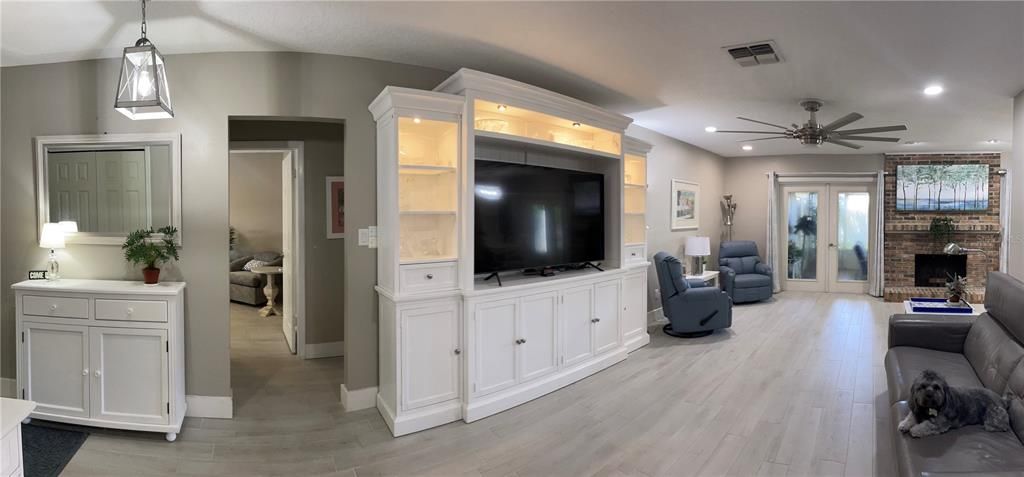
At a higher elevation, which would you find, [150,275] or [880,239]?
[880,239]

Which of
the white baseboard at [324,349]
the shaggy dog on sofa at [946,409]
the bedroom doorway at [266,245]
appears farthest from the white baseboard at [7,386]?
the shaggy dog on sofa at [946,409]

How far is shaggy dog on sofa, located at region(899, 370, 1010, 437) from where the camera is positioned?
2119 millimetres

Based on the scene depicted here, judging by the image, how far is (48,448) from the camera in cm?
277

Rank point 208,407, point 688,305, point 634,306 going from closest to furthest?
1. point 208,407
2. point 634,306
3. point 688,305

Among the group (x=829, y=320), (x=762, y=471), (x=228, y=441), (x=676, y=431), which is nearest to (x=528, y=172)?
(x=676, y=431)

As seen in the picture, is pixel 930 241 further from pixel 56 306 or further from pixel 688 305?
pixel 56 306

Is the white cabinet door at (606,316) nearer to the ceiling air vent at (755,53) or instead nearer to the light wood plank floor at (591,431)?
the light wood plank floor at (591,431)

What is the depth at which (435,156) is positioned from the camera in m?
3.40

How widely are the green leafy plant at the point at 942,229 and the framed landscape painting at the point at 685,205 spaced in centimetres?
368

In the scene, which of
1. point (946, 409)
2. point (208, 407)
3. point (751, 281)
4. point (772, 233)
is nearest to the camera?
point (946, 409)

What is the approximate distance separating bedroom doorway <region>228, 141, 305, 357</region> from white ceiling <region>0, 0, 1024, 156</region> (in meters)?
1.39

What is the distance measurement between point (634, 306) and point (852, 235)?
554 cm

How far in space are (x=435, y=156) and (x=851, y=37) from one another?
2.64m

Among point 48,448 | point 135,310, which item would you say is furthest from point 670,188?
point 48,448
